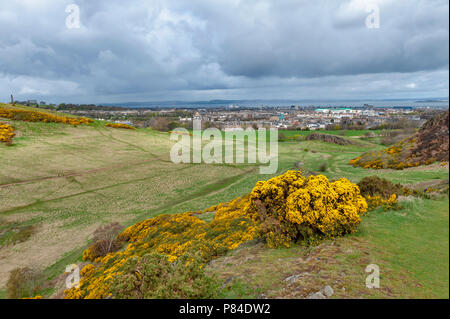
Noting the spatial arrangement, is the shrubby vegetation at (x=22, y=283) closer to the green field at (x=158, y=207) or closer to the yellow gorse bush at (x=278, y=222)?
the green field at (x=158, y=207)

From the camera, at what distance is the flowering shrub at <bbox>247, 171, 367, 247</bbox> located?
8.77 m

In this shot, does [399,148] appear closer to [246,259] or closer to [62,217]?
[246,259]

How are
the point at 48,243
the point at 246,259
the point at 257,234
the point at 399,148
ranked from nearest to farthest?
the point at 246,259
the point at 257,234
the point at 48,243
the point at 399,148

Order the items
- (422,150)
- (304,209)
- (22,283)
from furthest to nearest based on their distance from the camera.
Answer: (422,150), (22,283), (304,209)

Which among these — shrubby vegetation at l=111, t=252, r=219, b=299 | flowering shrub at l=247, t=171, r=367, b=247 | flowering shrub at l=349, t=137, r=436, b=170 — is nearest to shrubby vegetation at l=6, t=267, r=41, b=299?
shrubby vegetation at l=111, t=252, r=219, b=299

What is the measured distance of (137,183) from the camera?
1287 inches

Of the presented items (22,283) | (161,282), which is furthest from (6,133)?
(161,282)

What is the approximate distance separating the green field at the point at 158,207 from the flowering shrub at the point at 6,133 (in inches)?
48.8

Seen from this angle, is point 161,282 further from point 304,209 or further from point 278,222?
point 304,209

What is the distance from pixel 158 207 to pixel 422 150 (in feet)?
95.3

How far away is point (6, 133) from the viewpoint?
3953 cm

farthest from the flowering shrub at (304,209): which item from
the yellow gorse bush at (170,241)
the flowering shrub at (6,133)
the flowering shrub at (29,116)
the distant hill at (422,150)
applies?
the flowering shrub at (29,116)
